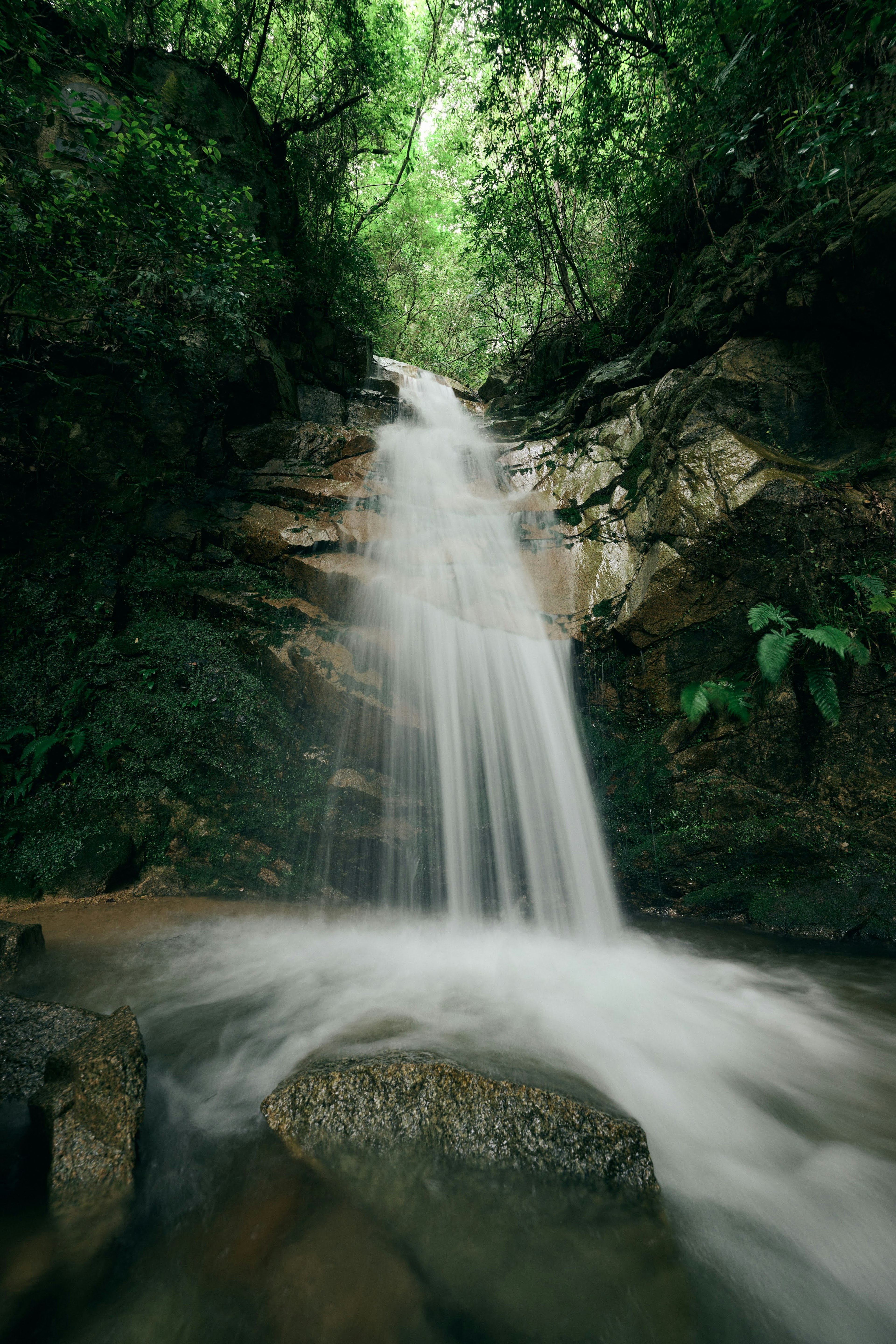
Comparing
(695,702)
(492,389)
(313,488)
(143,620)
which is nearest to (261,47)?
(492,389)

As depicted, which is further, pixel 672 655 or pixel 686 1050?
pixel 672 655

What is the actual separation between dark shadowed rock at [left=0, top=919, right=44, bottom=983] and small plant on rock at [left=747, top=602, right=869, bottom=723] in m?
6.05

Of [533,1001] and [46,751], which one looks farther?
[46,751]

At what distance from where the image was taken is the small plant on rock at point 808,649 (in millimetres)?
4195

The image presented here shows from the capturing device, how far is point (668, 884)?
5.26m

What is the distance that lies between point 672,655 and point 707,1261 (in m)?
4.37

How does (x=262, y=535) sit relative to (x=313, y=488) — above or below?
below

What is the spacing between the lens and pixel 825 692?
423 centimetres

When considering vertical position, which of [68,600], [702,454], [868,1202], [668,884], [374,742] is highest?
[702,454]

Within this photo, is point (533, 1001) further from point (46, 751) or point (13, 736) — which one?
point (13, 736)

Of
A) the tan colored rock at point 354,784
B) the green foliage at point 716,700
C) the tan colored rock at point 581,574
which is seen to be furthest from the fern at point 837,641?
the tan colored rock at point 354,784

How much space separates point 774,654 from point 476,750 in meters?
3.03

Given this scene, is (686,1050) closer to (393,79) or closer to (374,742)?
(374,742)

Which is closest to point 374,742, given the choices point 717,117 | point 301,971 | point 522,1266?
point 301,971
